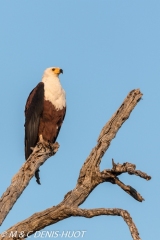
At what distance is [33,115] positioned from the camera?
894cm

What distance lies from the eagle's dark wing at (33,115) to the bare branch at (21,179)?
5.17 ft

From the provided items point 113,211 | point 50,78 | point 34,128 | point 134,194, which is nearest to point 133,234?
point 113,211

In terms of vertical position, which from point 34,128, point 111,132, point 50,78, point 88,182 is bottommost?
point 88,182

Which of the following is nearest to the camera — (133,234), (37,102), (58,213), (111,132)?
(133,234)

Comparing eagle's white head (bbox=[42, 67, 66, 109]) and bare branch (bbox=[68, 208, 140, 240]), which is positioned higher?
eagle's white head (bbox=[42, 67, 66, 109])

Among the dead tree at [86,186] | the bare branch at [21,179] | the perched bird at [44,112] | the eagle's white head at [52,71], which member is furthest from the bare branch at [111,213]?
the eagle's white head at [52,71]

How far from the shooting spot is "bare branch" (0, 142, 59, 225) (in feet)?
18.8

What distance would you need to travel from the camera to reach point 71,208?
544 cm

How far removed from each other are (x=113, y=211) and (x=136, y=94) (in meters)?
1.56

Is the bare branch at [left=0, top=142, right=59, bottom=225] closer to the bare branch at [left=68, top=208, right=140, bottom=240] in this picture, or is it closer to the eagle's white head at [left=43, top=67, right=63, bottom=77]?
the bare branch at [left=68, top=208, right=140, bottom=240]

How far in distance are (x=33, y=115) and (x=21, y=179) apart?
291cm

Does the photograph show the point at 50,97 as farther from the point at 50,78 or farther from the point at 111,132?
the point at 111,132

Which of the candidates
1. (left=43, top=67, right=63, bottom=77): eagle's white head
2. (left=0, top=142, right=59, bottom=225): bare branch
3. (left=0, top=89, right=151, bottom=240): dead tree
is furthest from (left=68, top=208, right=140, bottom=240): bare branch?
(left=43, top=67, right=63, bottom=77): eagle's white head

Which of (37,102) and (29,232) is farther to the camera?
(37,102)
